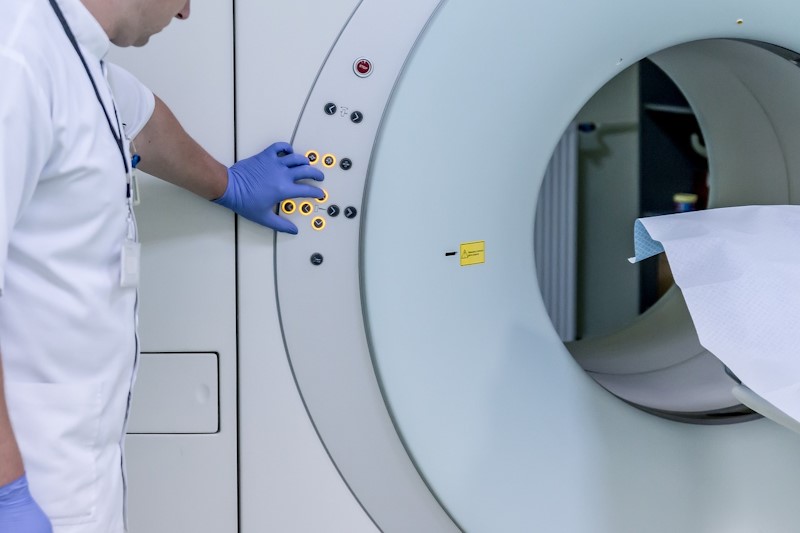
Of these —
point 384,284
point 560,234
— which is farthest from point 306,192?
point 560,234

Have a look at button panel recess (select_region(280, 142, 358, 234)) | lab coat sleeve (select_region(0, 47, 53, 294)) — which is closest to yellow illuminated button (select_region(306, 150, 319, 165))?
button panel recess (select_region(280, 142, 358, 234))

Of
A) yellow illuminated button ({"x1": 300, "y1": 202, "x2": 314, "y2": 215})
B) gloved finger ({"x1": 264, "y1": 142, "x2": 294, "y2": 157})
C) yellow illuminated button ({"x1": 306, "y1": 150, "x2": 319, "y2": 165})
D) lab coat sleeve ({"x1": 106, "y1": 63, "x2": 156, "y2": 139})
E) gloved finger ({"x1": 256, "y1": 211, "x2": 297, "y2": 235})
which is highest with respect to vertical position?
lab coat sleeve ({"x1": 106, "y1": 63, "x2": 156, "y2": 139})

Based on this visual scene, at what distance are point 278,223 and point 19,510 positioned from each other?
1.26ft

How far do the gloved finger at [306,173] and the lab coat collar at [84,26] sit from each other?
24cm

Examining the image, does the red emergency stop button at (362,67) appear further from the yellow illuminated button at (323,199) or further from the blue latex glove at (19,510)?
the blue latex glove at (19,510)

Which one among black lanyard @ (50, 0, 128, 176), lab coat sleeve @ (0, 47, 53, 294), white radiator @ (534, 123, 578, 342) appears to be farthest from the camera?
white radiator @ (534, 123, 578, 342)

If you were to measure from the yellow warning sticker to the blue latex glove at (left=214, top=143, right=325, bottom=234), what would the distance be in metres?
0.17

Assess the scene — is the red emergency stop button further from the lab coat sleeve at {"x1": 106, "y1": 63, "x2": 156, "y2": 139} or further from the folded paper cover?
the folded paper cover

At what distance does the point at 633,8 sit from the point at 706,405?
0.54m

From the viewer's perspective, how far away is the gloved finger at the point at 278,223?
863mm

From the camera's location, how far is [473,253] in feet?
2.88

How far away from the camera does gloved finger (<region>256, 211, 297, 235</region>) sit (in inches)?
34.0

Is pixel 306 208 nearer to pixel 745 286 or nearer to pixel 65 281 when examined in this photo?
pixel 65 281

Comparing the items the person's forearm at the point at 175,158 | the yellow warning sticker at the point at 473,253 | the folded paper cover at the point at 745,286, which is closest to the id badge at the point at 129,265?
the person's forearm at the point at 175,158
